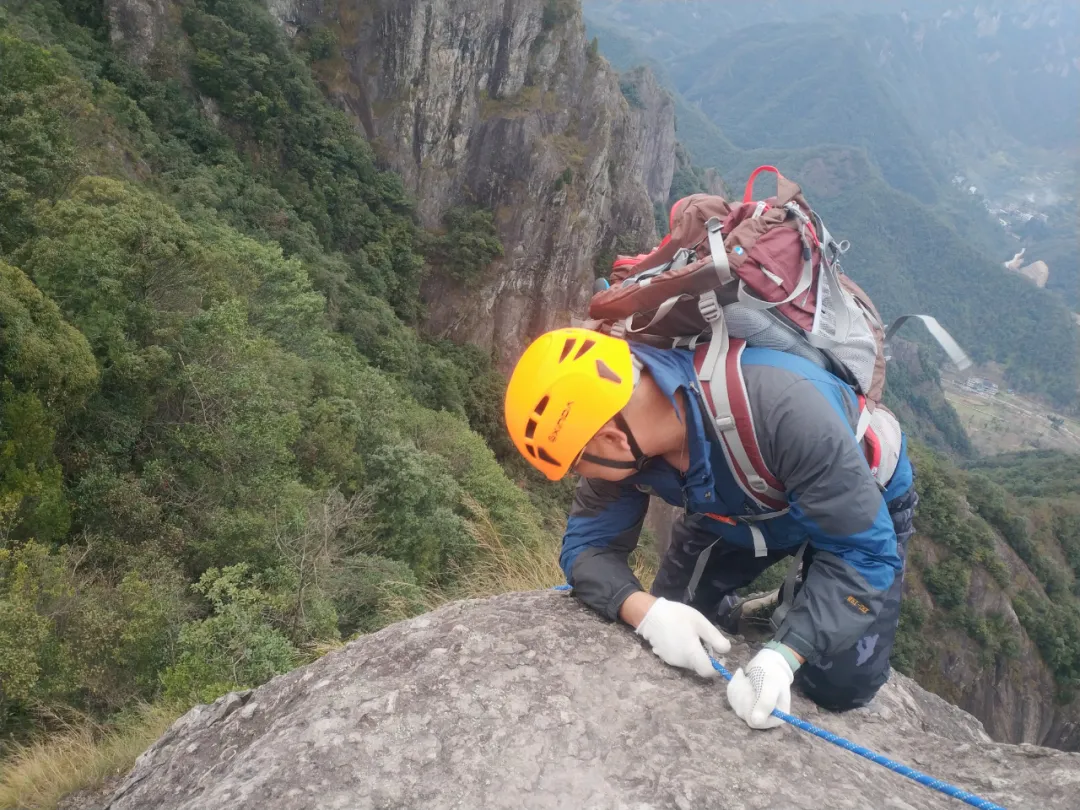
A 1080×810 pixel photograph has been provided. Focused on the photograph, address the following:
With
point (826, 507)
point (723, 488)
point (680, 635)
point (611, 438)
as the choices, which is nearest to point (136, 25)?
point (611, 438)

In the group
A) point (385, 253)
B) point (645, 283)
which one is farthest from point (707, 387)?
point (385, 253)

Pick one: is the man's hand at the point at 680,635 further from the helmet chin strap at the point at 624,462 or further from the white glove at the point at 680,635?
the helmet chin strap at the point at 624,462

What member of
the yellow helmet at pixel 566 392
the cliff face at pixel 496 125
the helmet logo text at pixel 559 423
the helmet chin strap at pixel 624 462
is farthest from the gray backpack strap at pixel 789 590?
the cliff face at pixel 496 125

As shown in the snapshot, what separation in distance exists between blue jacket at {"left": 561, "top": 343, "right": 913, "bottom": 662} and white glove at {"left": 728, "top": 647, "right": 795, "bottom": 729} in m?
0.11

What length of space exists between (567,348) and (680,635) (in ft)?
3.71

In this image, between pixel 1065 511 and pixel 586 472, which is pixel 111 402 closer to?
pixel 586 472

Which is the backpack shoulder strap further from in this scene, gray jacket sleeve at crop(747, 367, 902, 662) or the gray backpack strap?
the gray backpack strap

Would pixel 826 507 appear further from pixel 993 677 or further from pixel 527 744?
pixel 993 677

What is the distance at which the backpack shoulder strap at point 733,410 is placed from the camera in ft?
7.02

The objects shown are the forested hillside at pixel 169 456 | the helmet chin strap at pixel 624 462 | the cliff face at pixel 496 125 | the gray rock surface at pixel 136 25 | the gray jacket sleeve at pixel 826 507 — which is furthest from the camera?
the cliff face at pixel 496 125

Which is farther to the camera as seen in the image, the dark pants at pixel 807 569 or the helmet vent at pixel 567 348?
the dark pants at pixel 807 569

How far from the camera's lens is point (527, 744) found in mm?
2072

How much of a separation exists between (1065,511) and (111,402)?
68.2 meters

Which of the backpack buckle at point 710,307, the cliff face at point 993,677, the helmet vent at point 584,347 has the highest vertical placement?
the backpack buckle at point 710,307
